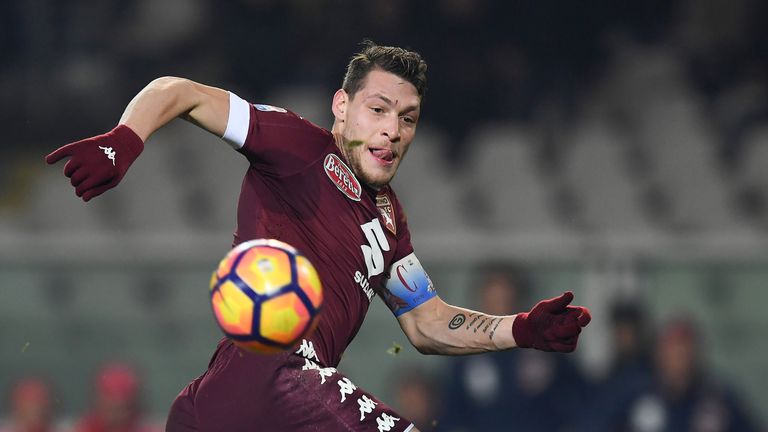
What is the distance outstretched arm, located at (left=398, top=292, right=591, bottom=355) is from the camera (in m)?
4.71

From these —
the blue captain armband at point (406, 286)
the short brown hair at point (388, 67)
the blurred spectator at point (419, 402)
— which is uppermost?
the short brown hair at point (388, 67)

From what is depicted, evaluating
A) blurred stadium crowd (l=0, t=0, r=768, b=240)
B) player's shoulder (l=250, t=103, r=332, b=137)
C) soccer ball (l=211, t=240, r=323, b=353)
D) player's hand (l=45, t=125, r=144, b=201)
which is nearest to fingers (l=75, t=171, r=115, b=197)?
player's hand (l=45, t=125, r=144, b=201)

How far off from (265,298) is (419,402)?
4.66 metres

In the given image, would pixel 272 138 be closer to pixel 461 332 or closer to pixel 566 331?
pixel 461 332

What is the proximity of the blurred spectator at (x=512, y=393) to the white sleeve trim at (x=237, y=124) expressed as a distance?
4.39 metres

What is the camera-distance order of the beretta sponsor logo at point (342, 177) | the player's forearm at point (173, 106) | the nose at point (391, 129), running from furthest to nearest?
the nose at point (391, 129), the beretta sponsor logo at point (342, 177), the player's forearm at point (173, 106)

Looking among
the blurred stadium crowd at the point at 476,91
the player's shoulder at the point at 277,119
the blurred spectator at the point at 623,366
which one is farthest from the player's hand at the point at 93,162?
the blurred stadium crowd at the point at 476,91

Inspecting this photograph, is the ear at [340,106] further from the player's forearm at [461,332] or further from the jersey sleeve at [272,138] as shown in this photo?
the player's forearm at [461,332]

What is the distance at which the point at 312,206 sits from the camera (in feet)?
14.5

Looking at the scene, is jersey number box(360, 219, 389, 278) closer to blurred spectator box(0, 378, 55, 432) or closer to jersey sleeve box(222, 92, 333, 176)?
jersey sleeve box(222, 92, 333, 176)

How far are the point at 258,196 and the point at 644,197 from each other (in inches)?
280

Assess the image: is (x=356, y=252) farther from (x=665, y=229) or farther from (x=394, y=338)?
(x=665, y=229)

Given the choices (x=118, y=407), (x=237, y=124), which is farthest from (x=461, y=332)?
(x=118, y=407)

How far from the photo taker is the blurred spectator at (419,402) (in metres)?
8.23
